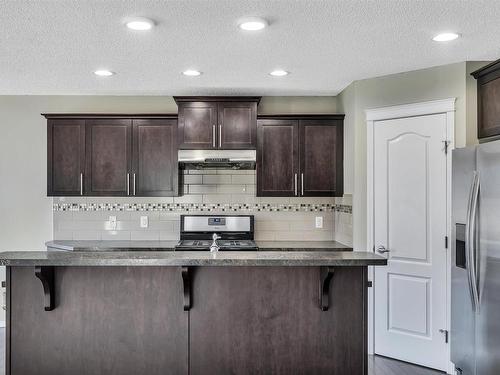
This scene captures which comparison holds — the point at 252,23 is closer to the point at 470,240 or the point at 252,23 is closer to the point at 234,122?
the point at 234,122

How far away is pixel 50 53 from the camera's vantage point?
341cm

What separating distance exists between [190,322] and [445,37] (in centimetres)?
247

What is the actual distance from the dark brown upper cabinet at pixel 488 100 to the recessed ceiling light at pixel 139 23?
94.5 inches

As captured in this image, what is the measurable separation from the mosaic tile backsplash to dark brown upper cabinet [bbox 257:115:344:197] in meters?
0.35

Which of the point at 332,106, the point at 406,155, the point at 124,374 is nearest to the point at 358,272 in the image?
the point at 124,374

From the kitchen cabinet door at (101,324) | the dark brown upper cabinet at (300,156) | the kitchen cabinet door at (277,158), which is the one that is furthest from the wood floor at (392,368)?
the kitchen cabinet door at (101,324)

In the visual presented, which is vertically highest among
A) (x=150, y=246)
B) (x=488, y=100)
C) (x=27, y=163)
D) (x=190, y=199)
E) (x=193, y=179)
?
(x=488, y=100)

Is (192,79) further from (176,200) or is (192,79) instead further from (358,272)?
(358,272)

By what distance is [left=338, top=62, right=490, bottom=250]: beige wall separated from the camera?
11.7 feet

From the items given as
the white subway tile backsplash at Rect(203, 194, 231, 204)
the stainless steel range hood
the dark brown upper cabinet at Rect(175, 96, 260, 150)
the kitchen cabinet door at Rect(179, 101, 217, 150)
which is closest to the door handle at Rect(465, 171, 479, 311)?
the stainless steel range hood

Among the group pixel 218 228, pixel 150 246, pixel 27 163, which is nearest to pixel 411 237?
pixel 218 228

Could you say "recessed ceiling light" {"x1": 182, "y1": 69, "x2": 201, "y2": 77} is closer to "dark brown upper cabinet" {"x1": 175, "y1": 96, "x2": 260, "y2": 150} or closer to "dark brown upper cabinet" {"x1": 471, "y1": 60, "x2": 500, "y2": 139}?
"dark brown upper cabinet" {"x1": 175, "y1": 96, "x2": 260, "y2": 150}

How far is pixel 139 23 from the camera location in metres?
2.77

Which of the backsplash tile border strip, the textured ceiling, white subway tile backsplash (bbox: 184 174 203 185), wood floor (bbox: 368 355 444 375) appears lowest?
wood floor (bbox: 368 355 444 375)
